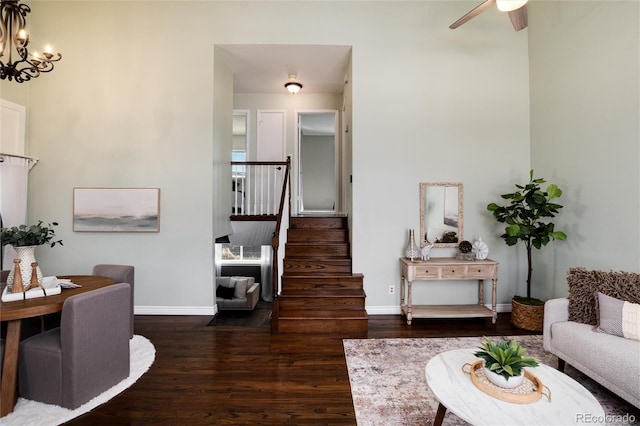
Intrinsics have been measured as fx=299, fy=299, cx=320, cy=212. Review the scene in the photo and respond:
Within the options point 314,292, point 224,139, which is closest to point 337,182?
point 224,139

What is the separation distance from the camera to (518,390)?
5.40 ft

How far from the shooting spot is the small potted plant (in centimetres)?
164

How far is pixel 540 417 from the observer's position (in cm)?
148

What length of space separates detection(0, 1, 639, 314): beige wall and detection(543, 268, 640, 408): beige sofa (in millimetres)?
1583

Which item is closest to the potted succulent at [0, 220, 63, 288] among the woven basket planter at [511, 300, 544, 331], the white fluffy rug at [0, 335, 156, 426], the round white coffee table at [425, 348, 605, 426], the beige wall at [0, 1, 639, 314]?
the white fluffy rug at [0, 335, 156, 426]

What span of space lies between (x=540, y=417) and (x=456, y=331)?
2.22 m

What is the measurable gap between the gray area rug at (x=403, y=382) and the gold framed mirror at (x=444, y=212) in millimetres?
1372

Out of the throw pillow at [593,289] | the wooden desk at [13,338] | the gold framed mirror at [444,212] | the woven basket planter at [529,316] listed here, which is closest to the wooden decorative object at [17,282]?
the wooden desk at [13,338]

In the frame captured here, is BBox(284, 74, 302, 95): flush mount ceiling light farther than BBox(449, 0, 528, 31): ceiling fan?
Yes

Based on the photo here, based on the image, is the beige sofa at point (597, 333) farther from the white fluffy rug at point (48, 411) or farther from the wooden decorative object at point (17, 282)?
the wooden decorative object at point (17, 282)

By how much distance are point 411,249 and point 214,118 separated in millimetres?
3273

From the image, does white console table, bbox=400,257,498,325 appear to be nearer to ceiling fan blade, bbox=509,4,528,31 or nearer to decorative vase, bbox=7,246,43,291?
ceiling fan blade, bbox=509,4,528,31

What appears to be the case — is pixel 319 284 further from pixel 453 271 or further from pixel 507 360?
pixel 507 360

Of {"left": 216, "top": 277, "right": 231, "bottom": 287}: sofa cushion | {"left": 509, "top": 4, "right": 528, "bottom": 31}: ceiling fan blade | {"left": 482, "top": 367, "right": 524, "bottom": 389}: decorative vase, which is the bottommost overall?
{"left": 216, "top": 277, "right": 231, "bottom": 287}: sofa cushion
